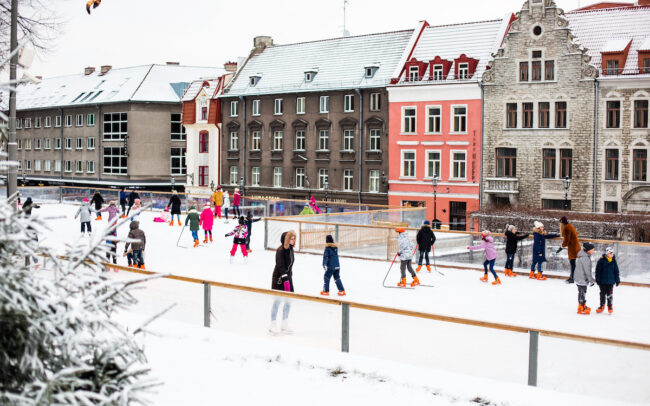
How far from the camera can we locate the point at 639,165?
40500mm

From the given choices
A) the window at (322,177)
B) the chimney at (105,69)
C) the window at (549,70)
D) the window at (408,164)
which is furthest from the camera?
the chimney at (105,69)

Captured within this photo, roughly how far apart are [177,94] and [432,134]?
31190 millimetres

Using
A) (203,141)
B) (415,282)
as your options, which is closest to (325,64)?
(203,141)

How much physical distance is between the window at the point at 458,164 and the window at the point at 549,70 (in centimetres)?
653

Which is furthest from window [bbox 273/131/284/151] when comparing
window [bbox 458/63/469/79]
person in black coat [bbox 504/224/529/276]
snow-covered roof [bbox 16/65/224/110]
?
person in black coat [bbox 504/224/529/276]

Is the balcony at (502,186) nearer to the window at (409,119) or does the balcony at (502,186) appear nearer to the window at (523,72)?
the window at (523,72)

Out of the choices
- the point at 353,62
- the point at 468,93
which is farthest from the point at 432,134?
the point at 353,62

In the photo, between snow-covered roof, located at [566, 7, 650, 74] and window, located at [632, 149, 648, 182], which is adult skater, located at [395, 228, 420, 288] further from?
snow-covered roof, located at [566, 7, 650, 74]

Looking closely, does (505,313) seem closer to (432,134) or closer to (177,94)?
(432,134)

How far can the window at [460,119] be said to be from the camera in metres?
46.2

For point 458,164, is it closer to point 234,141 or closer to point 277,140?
point 277,140

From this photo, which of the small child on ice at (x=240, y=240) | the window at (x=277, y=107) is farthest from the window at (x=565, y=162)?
the small child on ice at (x=240, y=240)

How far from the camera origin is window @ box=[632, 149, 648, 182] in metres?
40.3

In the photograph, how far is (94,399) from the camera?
506 centimetres
